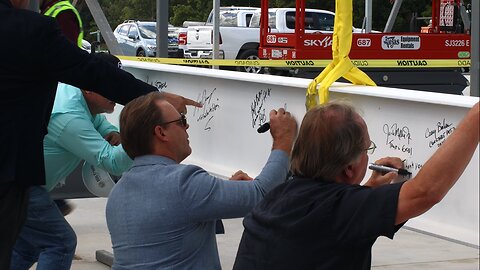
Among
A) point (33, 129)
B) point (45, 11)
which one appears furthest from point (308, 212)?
point (45, 11)

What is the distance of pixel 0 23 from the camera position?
3963mm

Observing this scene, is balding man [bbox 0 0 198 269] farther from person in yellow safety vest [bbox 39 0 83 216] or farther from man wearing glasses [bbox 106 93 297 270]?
person in yellow safety vest [bbox 39 0 83 216]

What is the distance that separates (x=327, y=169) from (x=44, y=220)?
2360 millimetres

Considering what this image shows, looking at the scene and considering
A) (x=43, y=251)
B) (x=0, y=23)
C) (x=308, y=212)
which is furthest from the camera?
(x=43, y=251)

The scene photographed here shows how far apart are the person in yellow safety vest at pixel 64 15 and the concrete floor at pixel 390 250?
166 centimetres

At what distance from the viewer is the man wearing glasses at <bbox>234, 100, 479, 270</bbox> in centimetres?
267

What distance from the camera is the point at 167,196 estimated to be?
→ 10.9 feet

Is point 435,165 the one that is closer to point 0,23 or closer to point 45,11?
point 0,23

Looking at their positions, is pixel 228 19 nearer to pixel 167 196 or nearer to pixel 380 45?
pixel 380 45
